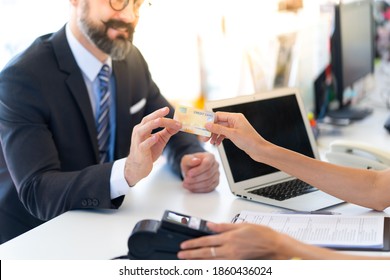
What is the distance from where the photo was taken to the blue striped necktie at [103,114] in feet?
6.03

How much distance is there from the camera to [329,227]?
1.32 metres

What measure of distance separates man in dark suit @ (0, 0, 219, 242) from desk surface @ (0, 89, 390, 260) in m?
0.04

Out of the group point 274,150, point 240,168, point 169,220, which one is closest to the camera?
point 169,220

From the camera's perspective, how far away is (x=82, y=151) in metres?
1.78

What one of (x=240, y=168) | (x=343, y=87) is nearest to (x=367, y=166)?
(x=240, y=168)

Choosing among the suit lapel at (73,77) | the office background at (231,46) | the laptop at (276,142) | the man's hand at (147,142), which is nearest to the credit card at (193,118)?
the man's hand at (147,142)

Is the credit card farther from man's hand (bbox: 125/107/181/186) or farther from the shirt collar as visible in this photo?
the shirt collar

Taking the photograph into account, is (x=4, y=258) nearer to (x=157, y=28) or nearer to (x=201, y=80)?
(x=157, y=28)

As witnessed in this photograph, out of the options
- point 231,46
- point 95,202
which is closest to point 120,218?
point 95,202

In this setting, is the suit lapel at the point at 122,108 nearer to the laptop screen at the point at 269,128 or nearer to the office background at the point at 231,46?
the office background at the point at 231,46

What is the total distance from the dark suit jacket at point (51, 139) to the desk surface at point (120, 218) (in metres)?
0.06

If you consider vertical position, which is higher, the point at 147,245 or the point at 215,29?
the point at 215,29

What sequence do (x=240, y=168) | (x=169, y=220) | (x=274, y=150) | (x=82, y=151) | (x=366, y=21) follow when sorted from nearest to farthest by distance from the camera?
(x=169, y=220) < (x=274, y=150) < (x=240, y=168) < (x=82, y=151) < (x=366, y=21)

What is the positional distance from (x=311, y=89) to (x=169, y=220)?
183 centimetres
